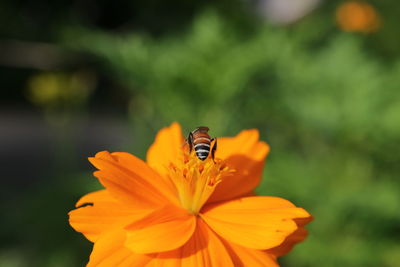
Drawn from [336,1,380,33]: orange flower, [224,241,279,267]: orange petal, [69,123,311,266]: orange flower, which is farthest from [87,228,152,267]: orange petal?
[336,1,380,33]: orange flower

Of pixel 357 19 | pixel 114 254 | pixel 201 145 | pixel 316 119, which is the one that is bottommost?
pixel 114 254

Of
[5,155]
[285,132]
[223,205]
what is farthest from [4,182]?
[223,205]

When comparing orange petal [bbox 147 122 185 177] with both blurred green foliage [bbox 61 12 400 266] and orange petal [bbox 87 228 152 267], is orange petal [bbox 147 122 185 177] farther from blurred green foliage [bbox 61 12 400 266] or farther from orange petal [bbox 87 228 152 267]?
blurred green foliage [bbox 61 12 400 266]

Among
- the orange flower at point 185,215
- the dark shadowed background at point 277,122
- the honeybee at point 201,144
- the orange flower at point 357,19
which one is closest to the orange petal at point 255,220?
the orange flower at point 185,215

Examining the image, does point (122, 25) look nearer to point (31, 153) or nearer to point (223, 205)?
point (31, 153)

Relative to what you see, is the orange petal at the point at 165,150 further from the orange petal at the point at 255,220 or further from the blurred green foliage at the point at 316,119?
the blurred green foliage at the point at 316,119

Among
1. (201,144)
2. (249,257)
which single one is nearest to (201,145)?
(201,144)

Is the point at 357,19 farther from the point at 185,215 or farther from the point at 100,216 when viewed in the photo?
the point at 100,216
